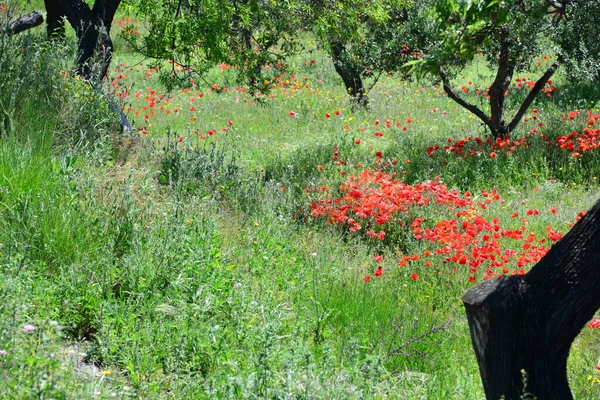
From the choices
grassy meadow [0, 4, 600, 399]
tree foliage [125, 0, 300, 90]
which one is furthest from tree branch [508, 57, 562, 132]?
tree foliage [125, 0, 300, 90]

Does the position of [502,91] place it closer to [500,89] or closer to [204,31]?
[500,89]

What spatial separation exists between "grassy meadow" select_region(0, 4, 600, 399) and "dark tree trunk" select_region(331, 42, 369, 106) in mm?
2778

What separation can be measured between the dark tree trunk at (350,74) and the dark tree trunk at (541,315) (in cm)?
934

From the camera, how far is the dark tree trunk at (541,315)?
341 cm

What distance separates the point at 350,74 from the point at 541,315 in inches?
409

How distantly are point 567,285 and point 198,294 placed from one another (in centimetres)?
205

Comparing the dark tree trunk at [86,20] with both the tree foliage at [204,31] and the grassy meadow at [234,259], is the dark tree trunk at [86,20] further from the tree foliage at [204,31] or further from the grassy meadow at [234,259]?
the grassy meadow at [234,259]

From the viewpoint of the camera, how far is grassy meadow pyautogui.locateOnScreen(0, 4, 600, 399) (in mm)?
3635

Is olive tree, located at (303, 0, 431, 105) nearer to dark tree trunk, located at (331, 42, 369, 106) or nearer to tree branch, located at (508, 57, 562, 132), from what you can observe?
dark tree trunk, located at (331, 42, 369, 106)

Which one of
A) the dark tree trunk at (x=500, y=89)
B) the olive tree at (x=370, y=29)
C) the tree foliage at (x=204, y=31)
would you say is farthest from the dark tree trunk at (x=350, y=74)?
the tree foliage at (x=204, y=31)

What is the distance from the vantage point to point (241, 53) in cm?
954

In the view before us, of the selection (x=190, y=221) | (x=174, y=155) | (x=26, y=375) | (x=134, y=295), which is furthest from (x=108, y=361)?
(x=174, y=155)

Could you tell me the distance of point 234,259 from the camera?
5.43 metres

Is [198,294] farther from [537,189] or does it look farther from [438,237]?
[537,189]
